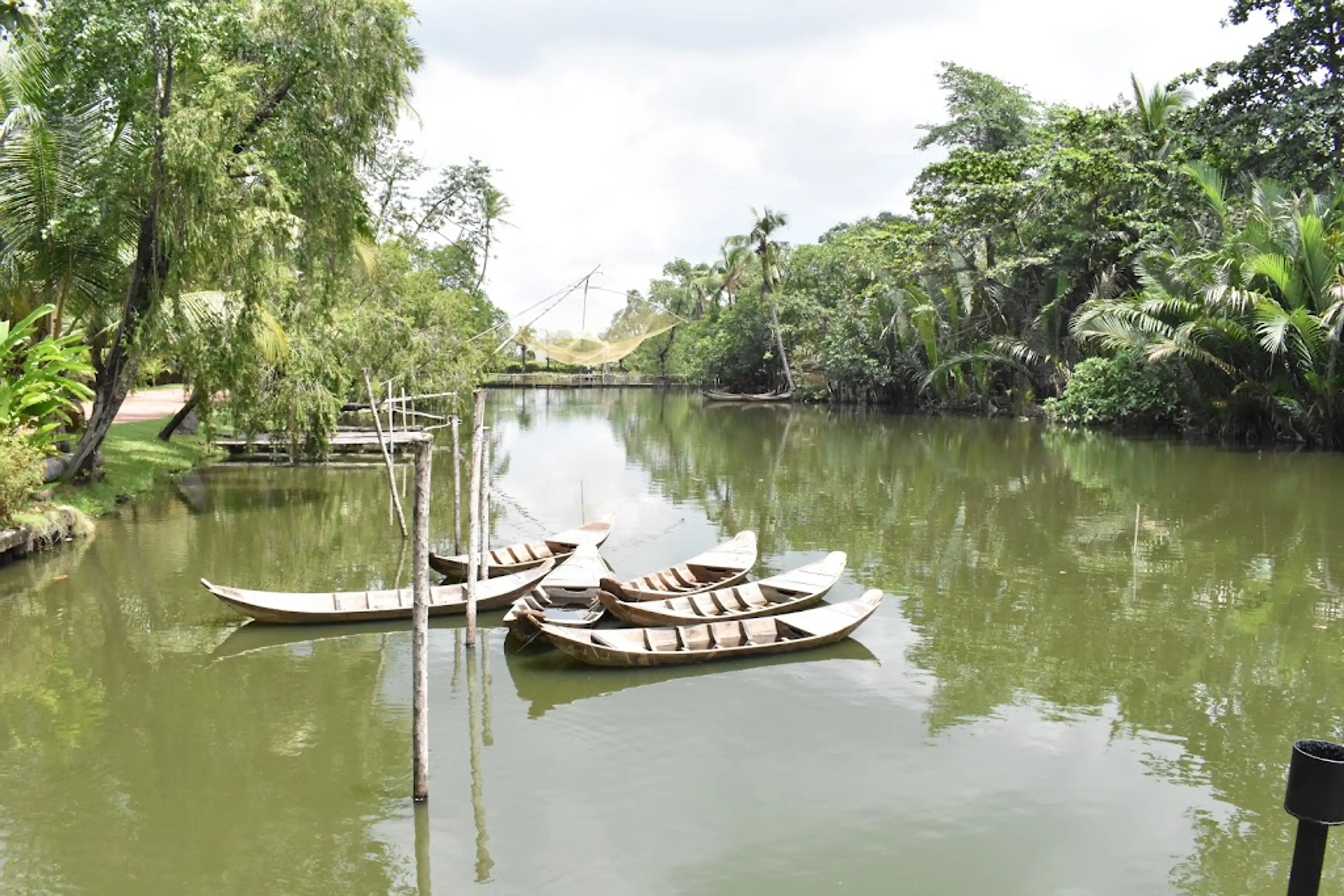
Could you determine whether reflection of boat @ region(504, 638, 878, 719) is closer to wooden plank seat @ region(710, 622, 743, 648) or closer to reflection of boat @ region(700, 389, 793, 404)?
wooden plank seat @ region(710, 622, 743, 648)

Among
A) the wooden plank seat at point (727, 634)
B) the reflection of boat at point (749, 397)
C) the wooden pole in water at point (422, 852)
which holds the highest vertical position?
the reflection of boat at point (749, 397)

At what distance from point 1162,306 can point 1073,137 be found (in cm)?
889

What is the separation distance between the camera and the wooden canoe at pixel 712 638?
816cm

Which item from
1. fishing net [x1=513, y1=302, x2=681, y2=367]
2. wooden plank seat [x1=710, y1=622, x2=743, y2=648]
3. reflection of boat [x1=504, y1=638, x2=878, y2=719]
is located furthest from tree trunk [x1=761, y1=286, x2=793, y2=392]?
reflection of boat [x1=504, y1=638, x2=878, y2=719]

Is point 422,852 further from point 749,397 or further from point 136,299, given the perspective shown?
point 749,397

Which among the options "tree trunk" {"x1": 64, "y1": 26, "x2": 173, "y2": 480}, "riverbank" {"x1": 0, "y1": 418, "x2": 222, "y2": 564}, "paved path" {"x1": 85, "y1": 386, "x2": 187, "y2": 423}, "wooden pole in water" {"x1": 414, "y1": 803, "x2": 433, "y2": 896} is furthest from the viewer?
"paved path" {"x1": 85, "y1": 386, "x2": 187, "y2": 423}

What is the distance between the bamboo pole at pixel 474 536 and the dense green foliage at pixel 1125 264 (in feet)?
56.4

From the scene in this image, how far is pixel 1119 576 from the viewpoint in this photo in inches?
467

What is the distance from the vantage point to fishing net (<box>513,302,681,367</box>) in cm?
3005

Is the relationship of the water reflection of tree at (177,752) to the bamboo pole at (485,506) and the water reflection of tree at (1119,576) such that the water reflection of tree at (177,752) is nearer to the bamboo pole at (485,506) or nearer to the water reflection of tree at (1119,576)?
the bamboo pole at (485,506)

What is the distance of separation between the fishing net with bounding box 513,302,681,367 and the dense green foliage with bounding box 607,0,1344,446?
3.23 m

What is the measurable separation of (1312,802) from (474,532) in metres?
7.08

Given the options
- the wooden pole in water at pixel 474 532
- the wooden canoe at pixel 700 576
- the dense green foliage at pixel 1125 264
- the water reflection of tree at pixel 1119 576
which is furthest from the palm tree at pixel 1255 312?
the wooden pole in water at pixel 474 532

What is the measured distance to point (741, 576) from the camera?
1084cm
